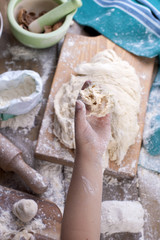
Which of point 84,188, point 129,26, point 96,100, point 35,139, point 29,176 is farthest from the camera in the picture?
point 129,26

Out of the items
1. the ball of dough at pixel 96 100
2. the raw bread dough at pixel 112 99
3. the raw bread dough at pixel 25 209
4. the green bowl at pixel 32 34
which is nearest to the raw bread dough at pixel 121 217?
the raw bread dough at pixel 112 99

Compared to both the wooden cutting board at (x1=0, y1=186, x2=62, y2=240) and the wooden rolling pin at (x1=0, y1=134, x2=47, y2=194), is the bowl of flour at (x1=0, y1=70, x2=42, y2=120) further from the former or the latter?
the wooden cutting board at (x1=0, y1=186, x2=62, y2=240)

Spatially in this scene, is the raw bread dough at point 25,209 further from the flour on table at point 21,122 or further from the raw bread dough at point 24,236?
the flour on table at point 21,122

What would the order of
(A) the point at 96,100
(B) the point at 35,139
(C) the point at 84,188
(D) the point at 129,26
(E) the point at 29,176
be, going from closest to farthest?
(C) the point at 84,188
(A) the point at 96,100
(E) the point at 29,176
(B) the point at 35,139
(D) the point at 129,26

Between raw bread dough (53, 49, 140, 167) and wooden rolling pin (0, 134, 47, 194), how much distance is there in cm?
19

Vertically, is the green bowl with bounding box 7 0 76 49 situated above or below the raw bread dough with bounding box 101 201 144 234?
above

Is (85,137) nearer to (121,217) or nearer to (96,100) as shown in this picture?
(96,100)

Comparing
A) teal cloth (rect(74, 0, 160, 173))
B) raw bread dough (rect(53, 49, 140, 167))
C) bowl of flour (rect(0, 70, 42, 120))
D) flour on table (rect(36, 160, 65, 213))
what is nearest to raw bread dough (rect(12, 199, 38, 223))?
flour on table (rect(36, 160, 65, 213))

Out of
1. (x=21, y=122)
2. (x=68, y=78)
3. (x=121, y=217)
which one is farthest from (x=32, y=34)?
(x=121, y=217)

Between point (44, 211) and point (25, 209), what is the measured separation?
0.10 meters

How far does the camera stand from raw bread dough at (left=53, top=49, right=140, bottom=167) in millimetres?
1145

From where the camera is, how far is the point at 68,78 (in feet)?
4.31

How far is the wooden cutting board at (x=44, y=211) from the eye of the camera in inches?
39.3

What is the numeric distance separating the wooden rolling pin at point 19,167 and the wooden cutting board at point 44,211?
0.05m
